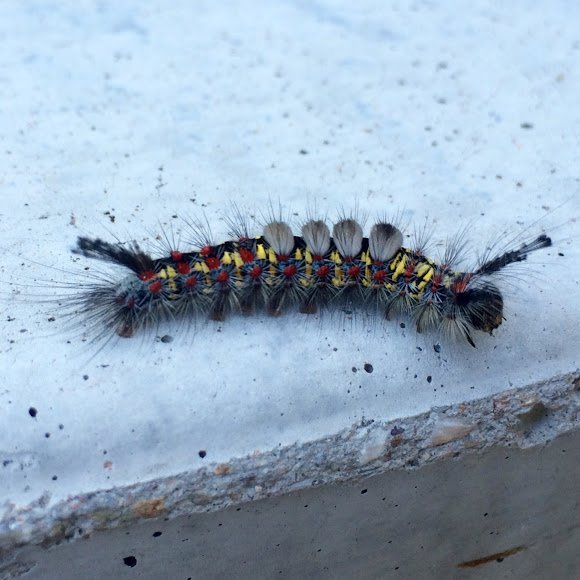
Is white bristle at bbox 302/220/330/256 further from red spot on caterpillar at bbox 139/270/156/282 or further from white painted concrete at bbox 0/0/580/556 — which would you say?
red spot on caterpillar at bbox 139/270/156/282

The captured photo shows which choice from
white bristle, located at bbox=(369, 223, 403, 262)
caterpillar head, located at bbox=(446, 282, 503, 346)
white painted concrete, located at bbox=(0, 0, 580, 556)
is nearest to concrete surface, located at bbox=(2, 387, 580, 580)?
white painted concrete, located at bbox=(0, 0, 580, 556)

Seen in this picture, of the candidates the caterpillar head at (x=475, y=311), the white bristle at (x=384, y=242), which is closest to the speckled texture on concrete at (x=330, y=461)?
the caterpillar head at (x=475, y=311)

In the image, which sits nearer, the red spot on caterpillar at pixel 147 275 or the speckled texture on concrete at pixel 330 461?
the speckled texture on concrete at pixel 330 461

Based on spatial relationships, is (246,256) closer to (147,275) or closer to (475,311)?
(147,275)

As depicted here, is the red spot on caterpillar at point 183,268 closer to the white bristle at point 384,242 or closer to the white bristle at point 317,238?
the white bristle at point 317,238

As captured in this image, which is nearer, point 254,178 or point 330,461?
point 330,461

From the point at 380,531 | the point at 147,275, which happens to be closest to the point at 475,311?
the point at 380,531

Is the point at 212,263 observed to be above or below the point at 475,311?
above

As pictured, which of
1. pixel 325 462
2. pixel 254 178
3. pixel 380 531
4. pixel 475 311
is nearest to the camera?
pixel 325 462
